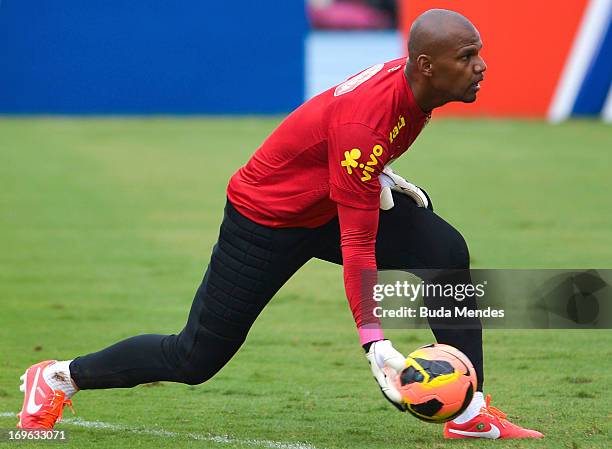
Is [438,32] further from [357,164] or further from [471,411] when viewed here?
[471,411]

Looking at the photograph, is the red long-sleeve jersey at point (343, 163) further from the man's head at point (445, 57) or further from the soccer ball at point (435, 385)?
the soccer ball at point (435, 385)

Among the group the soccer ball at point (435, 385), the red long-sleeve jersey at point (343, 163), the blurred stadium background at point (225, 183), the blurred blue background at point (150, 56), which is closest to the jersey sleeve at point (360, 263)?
the red long-sleeve jersey at point (343, 163)

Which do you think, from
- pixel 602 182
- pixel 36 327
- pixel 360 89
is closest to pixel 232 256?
pixel 360 89

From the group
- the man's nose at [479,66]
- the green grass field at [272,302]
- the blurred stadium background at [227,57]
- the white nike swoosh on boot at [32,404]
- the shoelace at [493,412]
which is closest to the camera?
the man's nose at [479,66]

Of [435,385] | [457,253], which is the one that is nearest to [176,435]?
[435,385]

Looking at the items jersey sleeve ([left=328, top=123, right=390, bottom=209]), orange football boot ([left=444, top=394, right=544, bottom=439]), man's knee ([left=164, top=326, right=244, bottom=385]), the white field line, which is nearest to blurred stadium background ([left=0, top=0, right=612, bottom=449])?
the white field line

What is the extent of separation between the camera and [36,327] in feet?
29.4

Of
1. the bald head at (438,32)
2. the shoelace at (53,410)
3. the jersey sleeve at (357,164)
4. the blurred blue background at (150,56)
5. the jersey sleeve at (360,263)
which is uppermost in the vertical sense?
the blurred blue background at (150,56)

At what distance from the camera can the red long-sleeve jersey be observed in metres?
5.40

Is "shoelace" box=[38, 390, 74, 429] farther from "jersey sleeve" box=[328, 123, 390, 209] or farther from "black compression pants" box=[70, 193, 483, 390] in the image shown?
"jersey sleeve" box=[328, 123, 390, 209]

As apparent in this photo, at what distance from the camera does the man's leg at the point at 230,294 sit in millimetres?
5910

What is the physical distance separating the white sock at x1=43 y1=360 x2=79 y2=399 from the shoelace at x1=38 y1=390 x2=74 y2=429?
31 millimetres

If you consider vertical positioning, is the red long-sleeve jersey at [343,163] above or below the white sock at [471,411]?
above

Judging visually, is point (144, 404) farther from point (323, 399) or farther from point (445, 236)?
point (445, 236)
